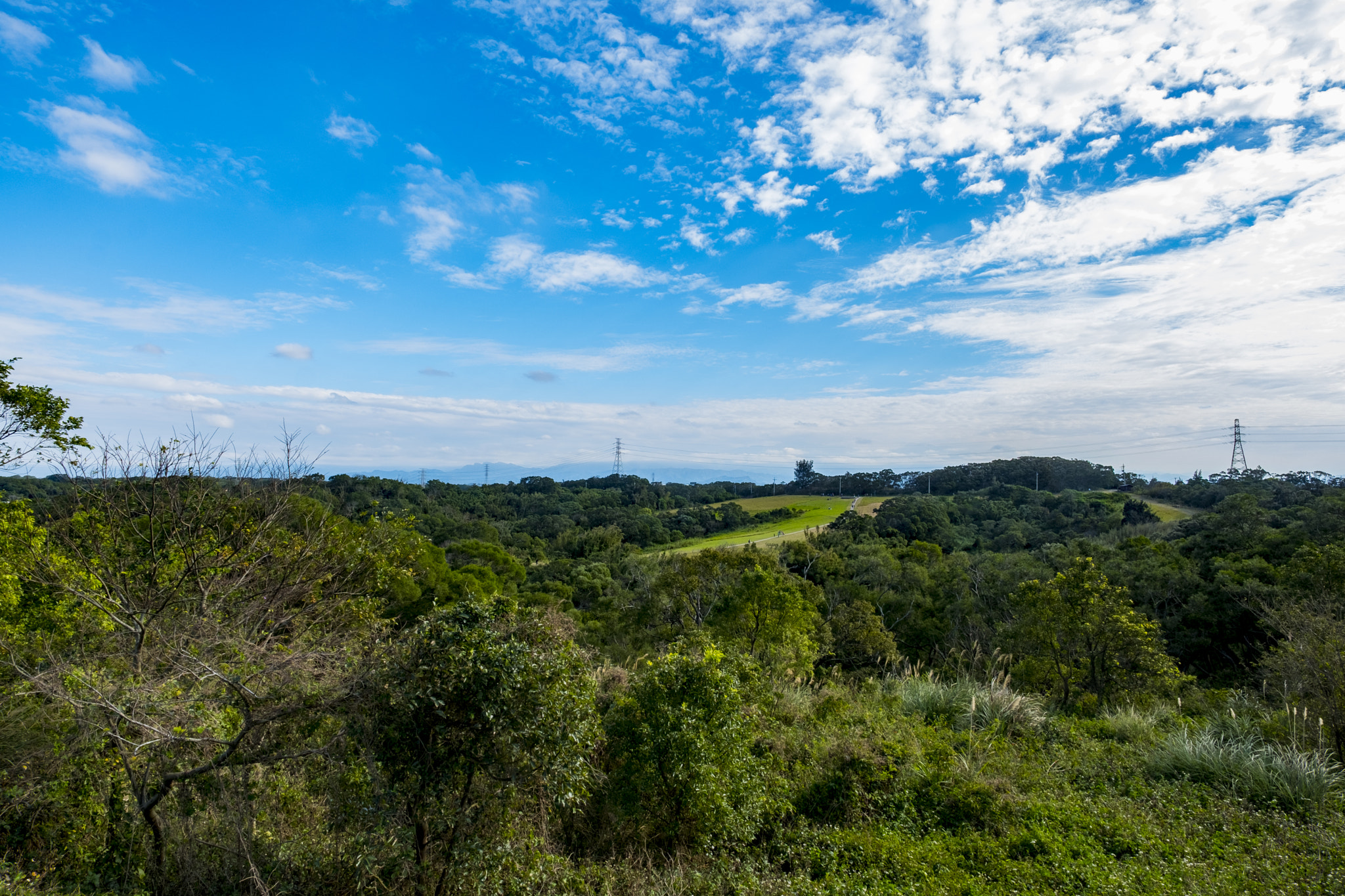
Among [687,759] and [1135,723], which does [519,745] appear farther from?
[1135,723]

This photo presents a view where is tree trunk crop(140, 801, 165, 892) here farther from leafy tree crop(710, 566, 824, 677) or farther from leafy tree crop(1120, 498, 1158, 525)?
leafy tree crop(1120, 498, 1158, 525)

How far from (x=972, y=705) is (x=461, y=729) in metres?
7.26

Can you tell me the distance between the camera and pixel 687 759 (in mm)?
5926

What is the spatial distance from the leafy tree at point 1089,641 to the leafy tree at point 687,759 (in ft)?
29.1

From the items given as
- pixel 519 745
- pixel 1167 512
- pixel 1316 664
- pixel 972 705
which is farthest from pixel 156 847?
pixel 1167 512

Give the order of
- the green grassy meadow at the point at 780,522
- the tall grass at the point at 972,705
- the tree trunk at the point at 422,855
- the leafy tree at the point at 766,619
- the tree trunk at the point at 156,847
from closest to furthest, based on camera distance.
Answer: the tree trunk at the point at 422,855 → the tree trunk at the point at 156,847 → the tall grass at the point at 972,705 → the leafy tree at the point at 766,619 → the green grassy meadow at the point at 780,522

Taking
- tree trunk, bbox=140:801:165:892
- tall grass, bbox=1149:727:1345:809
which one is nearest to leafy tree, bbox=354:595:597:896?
tree trunk, bbox=140:801:165:892

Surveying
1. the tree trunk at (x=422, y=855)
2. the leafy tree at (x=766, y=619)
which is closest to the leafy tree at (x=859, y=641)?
the leafy tree at (x=766, y=619)

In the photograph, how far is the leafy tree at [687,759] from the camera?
5898 millimetres

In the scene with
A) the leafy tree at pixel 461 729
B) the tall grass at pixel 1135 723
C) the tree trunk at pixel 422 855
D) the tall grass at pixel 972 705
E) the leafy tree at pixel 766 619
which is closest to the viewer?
the leafy tree at pixel 461 729

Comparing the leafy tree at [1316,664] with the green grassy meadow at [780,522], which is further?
the green grassy meadow at [780,522]

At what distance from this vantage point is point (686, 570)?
70.8 feet

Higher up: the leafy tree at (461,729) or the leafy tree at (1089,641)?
the leafy tree at (461,729)

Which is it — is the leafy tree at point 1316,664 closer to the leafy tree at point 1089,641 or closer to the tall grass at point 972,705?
the leafy tree at point 1089,641
